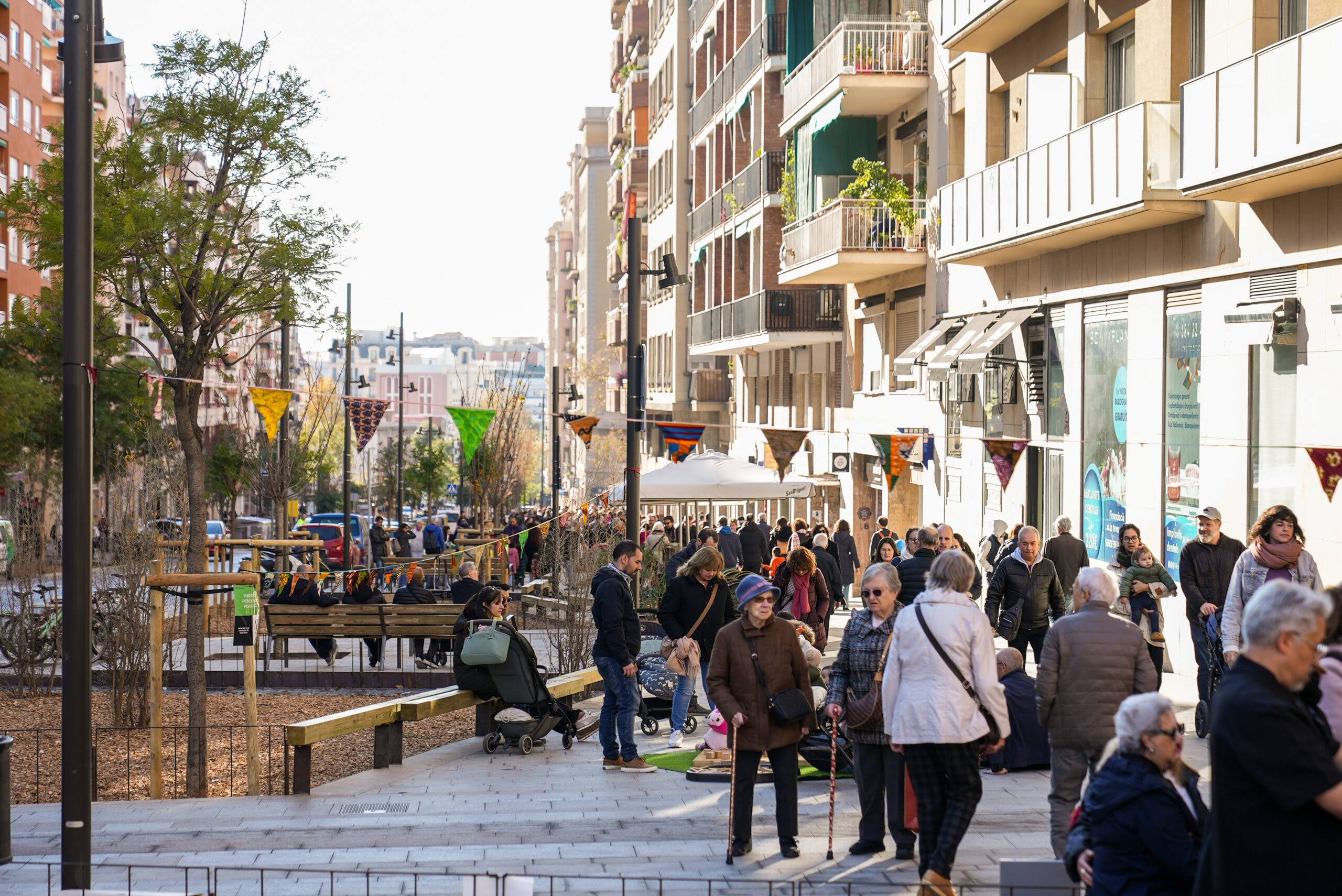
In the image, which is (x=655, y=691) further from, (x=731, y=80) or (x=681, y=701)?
(x=731, y=80)

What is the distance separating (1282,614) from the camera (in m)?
4.40

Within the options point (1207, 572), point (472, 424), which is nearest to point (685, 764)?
point (1207, 572)

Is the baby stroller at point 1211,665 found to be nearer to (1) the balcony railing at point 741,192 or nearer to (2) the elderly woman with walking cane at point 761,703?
(2) the elderly woman with walking cane at point 761,703

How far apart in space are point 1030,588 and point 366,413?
13833mm

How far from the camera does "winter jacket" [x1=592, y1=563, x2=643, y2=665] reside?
37.3 ft

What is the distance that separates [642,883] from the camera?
24.4ft

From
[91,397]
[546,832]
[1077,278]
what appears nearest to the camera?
[91,397]

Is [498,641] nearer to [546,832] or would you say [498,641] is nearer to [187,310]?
[546,832]

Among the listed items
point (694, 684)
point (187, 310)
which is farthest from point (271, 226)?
point (694, 684)

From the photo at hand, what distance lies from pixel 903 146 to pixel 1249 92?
15555 millimetres

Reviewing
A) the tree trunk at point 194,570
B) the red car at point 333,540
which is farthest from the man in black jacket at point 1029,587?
the red car at point 333,540

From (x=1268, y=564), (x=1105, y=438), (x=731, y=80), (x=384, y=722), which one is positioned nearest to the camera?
(x=1268, y=564)

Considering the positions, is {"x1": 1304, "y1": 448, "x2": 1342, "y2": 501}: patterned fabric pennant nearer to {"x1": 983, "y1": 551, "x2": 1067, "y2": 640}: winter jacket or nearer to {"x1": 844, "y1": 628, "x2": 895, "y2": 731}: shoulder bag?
{"x1": 983, "y1": 551, "x2": 1067, "y2": 640}: winter jacket

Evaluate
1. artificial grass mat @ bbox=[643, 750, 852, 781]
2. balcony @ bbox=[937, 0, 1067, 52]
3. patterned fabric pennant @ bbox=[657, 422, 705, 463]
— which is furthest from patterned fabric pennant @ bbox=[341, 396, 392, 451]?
balcony @ bbox=[937, 0, 1067, 52]
